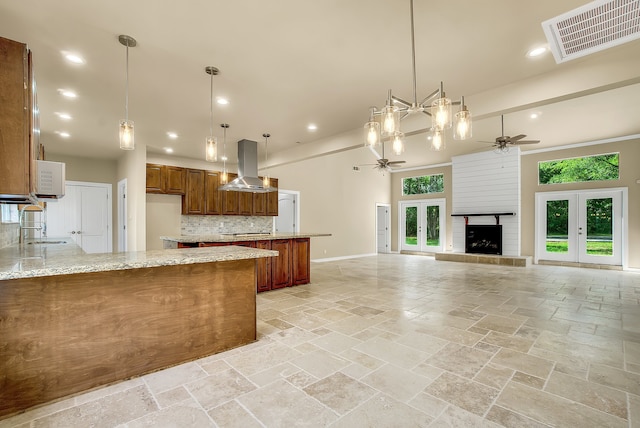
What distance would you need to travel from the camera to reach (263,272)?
15.6ft

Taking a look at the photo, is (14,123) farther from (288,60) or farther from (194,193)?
(194,193)

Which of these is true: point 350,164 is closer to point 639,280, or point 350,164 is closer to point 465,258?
point 465,258

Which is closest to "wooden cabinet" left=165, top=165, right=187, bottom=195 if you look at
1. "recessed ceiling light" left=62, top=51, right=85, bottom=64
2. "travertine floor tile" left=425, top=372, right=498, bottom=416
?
"recessed ceiling light" left=62, top=51, right=85, bottom=64

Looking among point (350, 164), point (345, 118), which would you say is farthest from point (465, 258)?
point (345, 118)

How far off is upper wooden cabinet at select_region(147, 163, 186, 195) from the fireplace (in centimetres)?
769

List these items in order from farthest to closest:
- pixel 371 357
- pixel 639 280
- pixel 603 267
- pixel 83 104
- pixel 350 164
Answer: pixel 350 164, pixel 603 267, pixel 639 280, pixel 83 104, pixel 371 357

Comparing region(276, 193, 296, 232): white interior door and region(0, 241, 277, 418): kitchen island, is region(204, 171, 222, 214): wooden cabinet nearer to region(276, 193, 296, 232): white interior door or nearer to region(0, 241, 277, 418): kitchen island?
region(276, 193, 296, 232): white interior door

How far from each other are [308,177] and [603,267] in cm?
738

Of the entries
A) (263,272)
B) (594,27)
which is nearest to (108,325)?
(263,272)

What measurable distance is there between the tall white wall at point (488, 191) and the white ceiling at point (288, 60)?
307 centimetres

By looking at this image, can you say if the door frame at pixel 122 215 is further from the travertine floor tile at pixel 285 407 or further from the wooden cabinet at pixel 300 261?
the travertine floor tile at pixel 285 407

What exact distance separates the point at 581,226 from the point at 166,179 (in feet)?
31.7

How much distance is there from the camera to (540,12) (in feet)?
7.77

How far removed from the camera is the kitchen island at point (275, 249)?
14.9 ft
